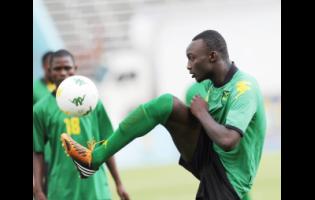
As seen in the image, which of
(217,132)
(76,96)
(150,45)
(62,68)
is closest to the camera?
(217,132)

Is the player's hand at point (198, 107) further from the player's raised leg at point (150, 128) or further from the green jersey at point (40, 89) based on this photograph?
the green jersey at point (40, 89)

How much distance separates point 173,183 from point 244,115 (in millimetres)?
8772

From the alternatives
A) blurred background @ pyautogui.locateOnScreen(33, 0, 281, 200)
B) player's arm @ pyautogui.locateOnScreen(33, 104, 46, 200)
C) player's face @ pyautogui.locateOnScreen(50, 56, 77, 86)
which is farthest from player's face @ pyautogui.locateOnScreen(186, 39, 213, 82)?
blurred background @ pyautogui.locateOnScreen(33, 0, 281, 200)

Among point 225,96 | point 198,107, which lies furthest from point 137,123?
point 225,96

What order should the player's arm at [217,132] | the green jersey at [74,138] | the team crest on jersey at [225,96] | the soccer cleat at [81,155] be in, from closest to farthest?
the player's arm at [217,132]
the team crest on jersey at [225,96]
the soccer cleat at [81,155]
the green jersey at [74,138]

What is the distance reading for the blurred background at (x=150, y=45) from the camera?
67.1ft

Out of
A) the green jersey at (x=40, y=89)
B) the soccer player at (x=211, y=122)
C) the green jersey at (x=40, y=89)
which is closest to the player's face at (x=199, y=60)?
the soccer player at (x=211, y=122)

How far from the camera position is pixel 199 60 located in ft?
18.0

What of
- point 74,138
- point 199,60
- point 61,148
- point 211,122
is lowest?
point 61,148

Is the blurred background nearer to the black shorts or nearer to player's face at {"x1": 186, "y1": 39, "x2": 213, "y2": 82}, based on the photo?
the black shorts

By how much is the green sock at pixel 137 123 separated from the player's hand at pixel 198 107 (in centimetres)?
17

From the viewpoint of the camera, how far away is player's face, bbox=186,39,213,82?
216 inches

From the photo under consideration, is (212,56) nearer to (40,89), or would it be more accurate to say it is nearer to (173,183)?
(40,89)

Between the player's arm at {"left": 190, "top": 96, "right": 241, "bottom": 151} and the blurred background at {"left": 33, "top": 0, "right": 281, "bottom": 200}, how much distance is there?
12800mm
